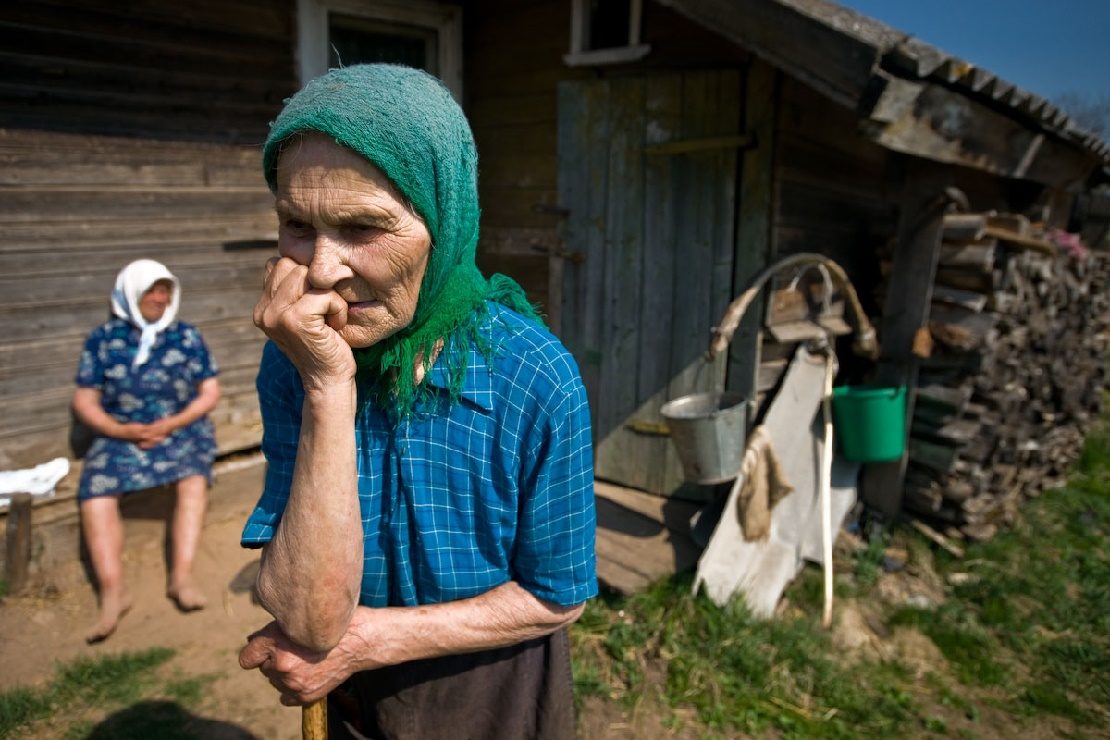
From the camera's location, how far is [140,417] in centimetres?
399

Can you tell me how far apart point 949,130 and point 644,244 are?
5.70 feet

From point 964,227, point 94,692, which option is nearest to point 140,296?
point 94,692

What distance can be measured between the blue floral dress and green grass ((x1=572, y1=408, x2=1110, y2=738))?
2483 millimetres

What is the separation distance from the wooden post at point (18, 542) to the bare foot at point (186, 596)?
0.72m

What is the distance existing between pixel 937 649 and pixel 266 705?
350cm

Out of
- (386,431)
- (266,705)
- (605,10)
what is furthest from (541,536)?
(605,10)

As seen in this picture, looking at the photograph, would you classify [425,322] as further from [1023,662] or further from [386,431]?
[1023,662]

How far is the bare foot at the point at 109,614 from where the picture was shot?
3621mm

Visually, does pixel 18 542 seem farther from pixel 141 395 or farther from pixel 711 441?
pixel 711 441

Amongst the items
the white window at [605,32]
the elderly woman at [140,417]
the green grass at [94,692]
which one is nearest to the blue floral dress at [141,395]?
the elderly woman at [140,417]

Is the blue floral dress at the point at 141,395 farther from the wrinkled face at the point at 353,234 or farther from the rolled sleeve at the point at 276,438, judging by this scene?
the wrinkled face at the point at 353,234

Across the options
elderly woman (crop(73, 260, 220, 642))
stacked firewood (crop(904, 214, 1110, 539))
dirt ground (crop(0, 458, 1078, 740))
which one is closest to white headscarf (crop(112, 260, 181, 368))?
elderly woman (crop(73, 260, 220, 642))

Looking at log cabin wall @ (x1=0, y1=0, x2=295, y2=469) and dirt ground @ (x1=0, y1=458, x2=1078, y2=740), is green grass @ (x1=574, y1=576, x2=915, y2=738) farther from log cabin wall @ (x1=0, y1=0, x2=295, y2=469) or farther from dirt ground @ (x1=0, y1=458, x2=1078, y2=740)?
log cabin wall @ (x1=0, y1=0, x2=295, y2=469)

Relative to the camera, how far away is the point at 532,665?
152 centimetres
